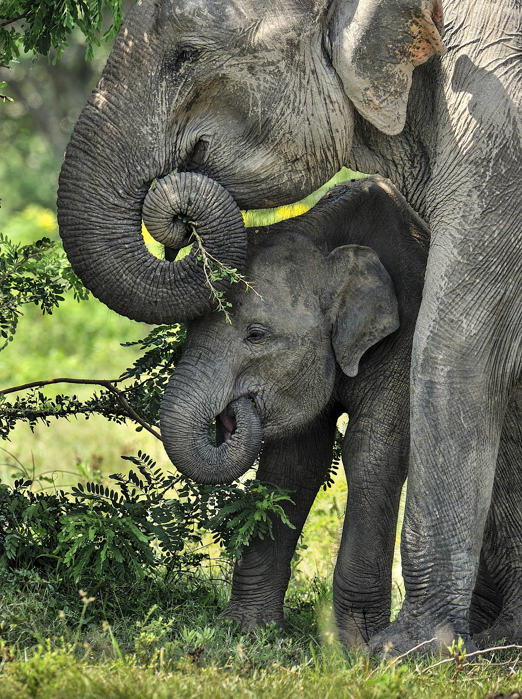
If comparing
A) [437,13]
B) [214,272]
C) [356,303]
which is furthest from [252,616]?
[437,13]

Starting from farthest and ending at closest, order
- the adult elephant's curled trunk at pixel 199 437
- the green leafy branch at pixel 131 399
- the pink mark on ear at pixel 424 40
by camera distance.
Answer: the green leafy branch at pixel 131 399
the adult elephant's curled trunk at pixel 199 437
the pink mark on ear at pixel 424 40

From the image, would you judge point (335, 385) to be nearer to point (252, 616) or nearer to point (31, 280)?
point (252, 616)

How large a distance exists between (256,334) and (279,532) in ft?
3.65

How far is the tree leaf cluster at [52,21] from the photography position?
5.05 meters

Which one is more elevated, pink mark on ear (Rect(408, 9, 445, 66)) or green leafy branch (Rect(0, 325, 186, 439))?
pink mark on ear (Rect(408, 9, 445, 66))

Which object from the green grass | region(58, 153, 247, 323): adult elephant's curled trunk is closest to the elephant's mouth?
region(58, 153, 247, 323): adult elephant's curled trunk

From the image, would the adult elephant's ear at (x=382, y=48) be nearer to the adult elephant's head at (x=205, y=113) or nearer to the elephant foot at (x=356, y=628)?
the adult elephant's head at (x=205, y=113)

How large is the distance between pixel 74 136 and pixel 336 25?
49.4 inches

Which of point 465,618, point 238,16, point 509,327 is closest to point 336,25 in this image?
point 238,16

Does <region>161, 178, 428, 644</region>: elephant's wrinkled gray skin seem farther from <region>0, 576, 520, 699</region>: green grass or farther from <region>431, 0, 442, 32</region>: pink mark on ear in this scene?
<region>431, 0, 442, 32</region>: pink mark on ear

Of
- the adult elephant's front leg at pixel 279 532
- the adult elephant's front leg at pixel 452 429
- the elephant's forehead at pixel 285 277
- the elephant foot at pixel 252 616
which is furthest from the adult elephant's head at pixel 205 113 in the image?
the elephant foot at pixel 252 616

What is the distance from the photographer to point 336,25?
4641 millimetres

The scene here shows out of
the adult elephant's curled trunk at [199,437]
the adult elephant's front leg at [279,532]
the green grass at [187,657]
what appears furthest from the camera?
the adult elephant's front leg at [279,532]

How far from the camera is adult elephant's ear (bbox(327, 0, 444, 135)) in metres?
4.48
